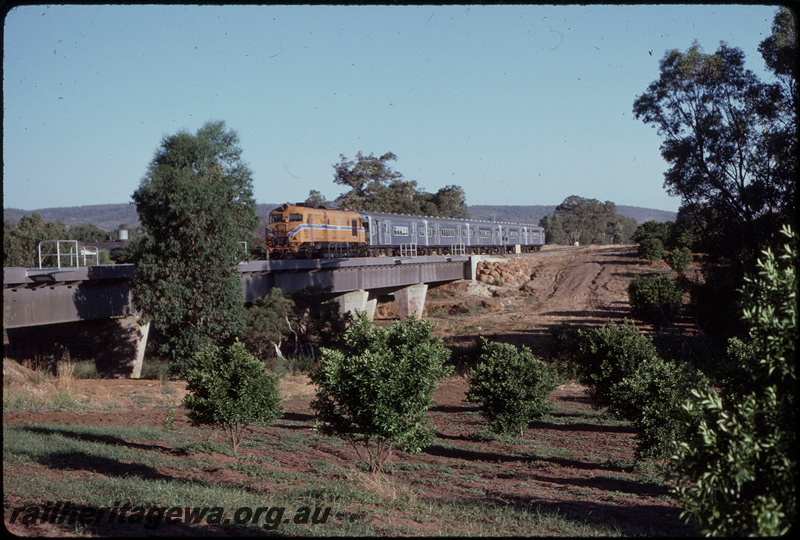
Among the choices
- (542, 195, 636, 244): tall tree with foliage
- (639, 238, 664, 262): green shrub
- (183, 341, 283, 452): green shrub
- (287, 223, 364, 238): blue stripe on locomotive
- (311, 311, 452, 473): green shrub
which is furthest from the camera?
(542, 195, 636, 244): tall tree with foliage

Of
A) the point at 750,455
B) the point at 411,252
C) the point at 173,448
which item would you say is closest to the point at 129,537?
the point at 750,455

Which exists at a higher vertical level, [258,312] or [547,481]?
[258,312]

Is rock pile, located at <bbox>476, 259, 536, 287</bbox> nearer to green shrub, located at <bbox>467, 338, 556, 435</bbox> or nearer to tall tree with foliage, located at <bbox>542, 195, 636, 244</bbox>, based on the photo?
green shrub, located at <bbox>467, 338, 556, 435</bbox>

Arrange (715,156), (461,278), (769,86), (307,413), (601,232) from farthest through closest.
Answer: (601,232)
(461,278)
(715,156)
(769,86)
(307,413)

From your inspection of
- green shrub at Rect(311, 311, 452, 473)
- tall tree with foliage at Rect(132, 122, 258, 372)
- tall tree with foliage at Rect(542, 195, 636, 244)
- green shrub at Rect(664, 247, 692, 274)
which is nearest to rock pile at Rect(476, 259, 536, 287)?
green shrub at Rect(664, 247, 692, 274)

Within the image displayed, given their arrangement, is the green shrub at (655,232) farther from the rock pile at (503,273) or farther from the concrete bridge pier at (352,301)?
the concrete bridge pier at (352,301)

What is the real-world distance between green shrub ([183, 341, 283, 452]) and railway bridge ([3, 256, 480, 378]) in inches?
124

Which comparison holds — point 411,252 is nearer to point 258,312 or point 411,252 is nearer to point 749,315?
point 258,312

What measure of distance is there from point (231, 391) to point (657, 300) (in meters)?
27.5

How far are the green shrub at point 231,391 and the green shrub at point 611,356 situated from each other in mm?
9872

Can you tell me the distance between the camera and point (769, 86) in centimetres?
2509

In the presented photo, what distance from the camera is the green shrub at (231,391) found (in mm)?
13359

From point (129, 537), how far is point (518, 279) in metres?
52.1

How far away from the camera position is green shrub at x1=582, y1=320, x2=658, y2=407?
18.1 metres
